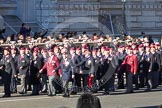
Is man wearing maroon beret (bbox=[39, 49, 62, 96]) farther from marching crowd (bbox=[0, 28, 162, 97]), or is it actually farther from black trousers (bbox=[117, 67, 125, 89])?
black trousers (bbox=[117, 67, 125, 89])

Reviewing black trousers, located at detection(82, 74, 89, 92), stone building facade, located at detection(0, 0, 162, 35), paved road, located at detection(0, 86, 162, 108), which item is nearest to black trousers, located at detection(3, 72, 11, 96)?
paved road, located at detection(0, 86, 162, 108)

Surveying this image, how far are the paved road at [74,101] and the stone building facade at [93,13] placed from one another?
1265 cm

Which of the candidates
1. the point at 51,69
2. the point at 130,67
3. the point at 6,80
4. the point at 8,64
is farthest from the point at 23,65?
the point at 130,67

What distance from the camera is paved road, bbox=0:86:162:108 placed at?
57.2ft

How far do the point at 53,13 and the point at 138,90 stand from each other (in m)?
14.9

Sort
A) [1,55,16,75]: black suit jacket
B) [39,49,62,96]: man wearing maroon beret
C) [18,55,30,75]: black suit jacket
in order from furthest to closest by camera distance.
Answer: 1. [18,55,30,75]: black suit jacket
2. [1,55,16,75]: black suit jacket
3. [39,49,62,96]: man wearing maroon beret

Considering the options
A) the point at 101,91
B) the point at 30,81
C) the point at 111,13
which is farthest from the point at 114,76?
the point at 111,13

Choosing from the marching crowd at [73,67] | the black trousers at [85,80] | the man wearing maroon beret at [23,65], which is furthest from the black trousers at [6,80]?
the black trousers at [85,80]

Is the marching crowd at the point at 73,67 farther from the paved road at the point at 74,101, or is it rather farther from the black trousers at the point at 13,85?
the paved road at the point at 74,101

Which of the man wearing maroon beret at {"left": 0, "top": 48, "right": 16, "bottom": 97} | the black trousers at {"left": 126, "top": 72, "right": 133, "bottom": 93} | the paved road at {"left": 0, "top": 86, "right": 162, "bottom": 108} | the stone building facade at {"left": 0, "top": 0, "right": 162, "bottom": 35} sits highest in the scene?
the stone building facade at {"left": 0, "top": 0, "right": 162, "bottom": 35}

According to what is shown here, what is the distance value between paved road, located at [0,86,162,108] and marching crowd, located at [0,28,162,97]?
531 millimetres

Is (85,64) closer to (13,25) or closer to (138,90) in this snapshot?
(138,90)

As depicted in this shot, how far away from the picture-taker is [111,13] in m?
39.6

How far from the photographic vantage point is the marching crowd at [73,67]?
65.8ft
